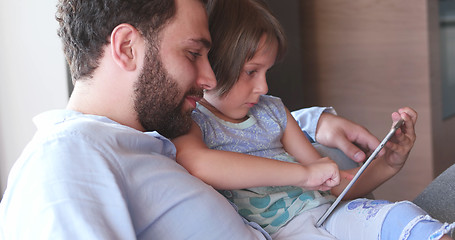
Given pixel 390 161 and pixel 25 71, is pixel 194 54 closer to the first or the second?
pixel 390 161

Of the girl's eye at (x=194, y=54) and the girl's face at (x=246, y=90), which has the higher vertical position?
the girl's eye at (x=194, y=54)

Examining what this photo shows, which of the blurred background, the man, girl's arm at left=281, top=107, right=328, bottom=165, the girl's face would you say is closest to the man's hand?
girl's arm at left=281, top=107, right=328, bottom=165

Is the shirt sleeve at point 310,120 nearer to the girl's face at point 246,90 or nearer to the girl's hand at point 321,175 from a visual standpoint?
the girl's face at point 246,90

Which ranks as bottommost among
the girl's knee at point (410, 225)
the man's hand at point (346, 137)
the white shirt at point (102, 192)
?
the girl's knee at point (410, 225)

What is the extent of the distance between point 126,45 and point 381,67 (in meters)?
2.02

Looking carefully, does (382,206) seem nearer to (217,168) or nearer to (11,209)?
(217,168)

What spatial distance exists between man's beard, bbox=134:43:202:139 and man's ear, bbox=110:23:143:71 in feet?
0.07

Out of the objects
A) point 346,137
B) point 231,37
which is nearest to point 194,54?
point 231,37

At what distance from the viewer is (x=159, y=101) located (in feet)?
3.25

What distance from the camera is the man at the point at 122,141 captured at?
2.34ft

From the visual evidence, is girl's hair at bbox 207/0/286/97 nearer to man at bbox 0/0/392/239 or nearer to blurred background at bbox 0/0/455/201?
man at bbox 0/0/392/239

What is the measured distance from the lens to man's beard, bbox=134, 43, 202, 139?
0.96 m

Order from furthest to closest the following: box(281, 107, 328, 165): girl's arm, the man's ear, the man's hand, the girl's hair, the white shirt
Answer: the man's hand
box(281, 107, 328, 165): girl's arm
the girl's hair
the man's ear
the white shirt

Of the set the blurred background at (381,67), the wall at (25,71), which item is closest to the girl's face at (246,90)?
the wall at (25,71)
